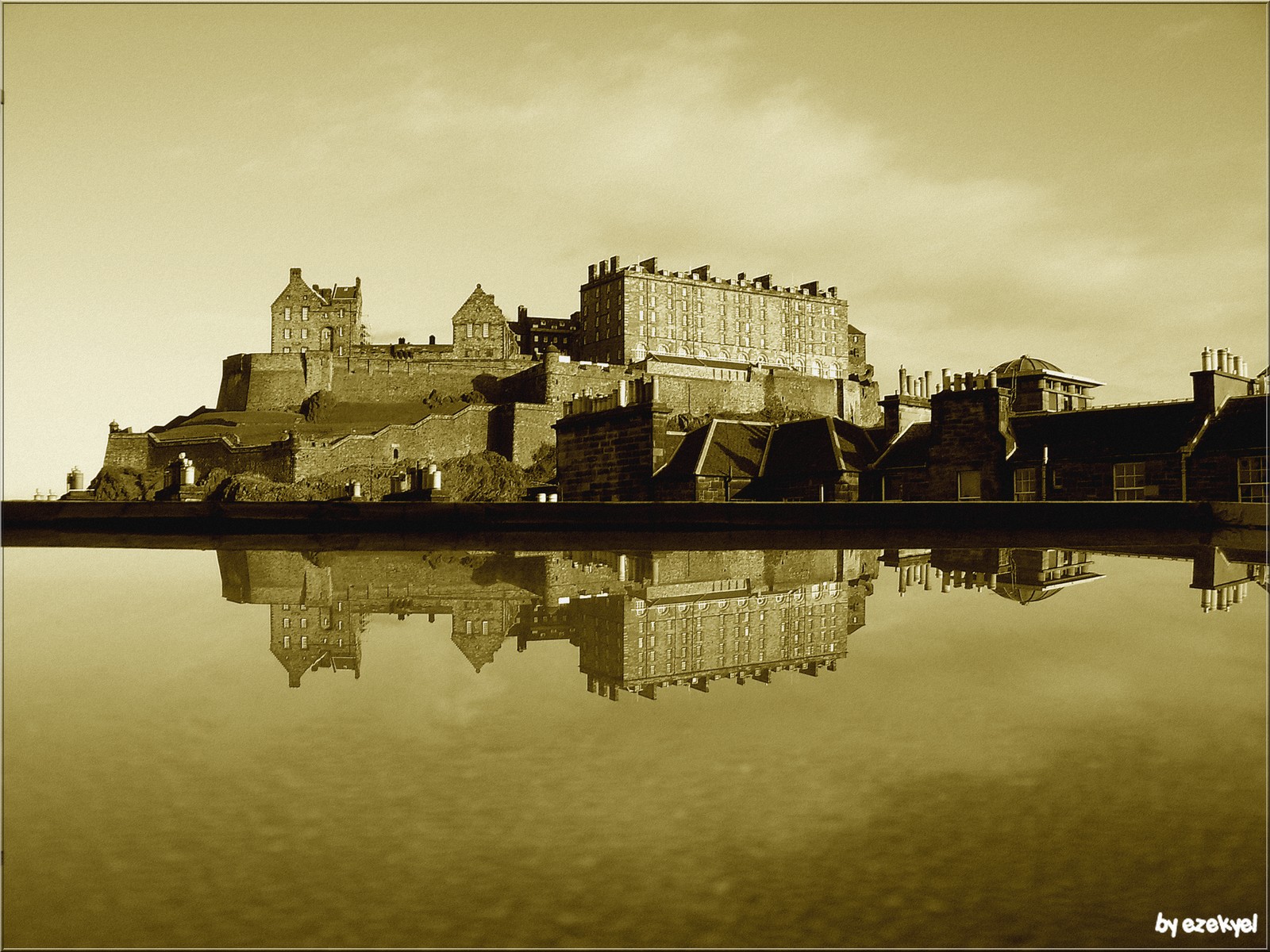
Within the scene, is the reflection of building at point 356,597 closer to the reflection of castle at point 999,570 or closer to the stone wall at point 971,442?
the reflection of castle at point 999,570

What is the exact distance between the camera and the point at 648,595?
6.09 meters

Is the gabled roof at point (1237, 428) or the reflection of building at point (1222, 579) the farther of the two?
the gabled roof at point (1237, 428)

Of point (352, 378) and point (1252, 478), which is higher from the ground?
point (352, 378)

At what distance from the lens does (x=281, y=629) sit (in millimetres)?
4930

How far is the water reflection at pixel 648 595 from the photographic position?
160 inches

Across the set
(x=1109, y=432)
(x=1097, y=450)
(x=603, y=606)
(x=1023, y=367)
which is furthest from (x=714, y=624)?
(x=1023, y=367)

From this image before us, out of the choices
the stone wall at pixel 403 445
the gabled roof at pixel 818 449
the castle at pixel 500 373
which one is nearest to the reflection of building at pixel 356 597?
the gabled roof at pixel 818 449

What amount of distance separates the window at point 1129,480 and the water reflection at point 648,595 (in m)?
9.50

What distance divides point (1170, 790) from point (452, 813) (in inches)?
66.7

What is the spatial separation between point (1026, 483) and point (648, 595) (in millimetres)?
14469

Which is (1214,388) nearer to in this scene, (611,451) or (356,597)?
(611,451)

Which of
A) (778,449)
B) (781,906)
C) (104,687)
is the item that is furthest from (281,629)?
(778,449)

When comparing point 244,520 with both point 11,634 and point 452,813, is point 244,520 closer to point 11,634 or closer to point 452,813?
point 11,634

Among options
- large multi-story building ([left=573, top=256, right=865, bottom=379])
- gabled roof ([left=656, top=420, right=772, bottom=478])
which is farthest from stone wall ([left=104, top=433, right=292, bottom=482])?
gabled roof ([left=656, top=420, right=772, bottom=478])
